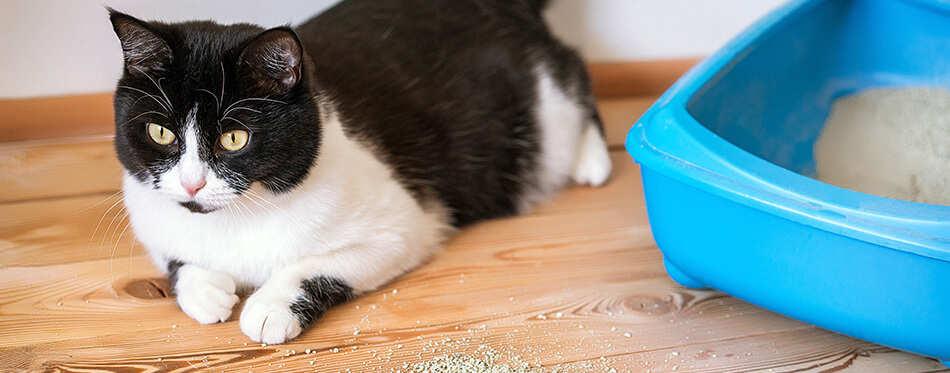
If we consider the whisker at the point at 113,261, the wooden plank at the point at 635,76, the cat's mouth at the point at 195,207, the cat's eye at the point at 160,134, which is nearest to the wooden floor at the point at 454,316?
the whisker at the point at 113,261

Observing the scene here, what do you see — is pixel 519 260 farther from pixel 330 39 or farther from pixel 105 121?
pixel 105 121

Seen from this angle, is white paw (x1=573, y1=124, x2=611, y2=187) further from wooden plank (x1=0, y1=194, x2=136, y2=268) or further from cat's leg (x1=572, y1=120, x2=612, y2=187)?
wooden plank (x1=0, y1=194, x2=136, y2=268)

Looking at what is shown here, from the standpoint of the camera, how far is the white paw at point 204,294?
1161 millimetres

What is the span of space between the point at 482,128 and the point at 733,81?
470 millimetres

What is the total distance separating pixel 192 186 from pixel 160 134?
0.08 metres

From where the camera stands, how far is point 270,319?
111 cm

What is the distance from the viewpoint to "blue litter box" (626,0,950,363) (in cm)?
95

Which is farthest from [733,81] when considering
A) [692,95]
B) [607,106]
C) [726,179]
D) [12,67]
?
[12,67]

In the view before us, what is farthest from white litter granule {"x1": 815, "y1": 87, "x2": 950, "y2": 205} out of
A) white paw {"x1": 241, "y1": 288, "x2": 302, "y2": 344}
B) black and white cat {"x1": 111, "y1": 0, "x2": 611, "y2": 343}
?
white paw {"x1": 241, "y1": 288, "x2": 302, "y2": 344}

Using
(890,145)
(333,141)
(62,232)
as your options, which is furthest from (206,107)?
(890,145)

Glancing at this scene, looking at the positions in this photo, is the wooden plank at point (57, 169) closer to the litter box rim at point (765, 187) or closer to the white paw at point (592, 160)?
the white paw at point (592, 160)

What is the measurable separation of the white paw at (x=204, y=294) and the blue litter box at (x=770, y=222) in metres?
0.67

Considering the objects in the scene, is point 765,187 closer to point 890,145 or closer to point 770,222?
point 770,222

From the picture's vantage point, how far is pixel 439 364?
3.62 ft
